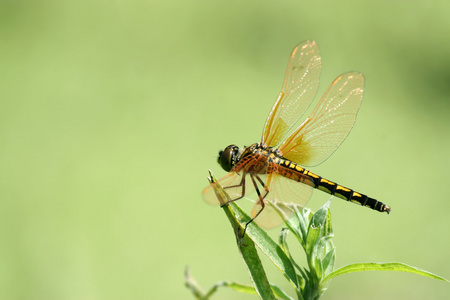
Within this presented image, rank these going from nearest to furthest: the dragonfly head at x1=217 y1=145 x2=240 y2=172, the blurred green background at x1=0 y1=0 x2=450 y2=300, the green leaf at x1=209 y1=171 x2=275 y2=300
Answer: the green leaf at x1=209 y1=171 x2=275 y2=300, the dragonfly head at x1=217 y1=145 x2=240 y2=172, the blurred green background at x1=0 y1=0 x2=450 y2=300

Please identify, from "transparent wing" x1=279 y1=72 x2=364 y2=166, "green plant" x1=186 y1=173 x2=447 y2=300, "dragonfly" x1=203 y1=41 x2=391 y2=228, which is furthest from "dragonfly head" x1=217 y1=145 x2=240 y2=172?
→ "green plant" x1=186 y1=173 x2=447 y2=300

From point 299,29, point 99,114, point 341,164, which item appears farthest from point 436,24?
point 99,114

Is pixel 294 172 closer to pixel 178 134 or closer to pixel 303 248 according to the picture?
pixel 303 248

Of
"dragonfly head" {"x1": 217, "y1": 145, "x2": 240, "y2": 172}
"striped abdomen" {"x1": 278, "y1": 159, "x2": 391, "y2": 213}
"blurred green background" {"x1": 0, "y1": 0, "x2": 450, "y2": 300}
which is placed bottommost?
"striped abdomen" {"x1": 278, "y1": 159, "x2": 391, "y2": 213}

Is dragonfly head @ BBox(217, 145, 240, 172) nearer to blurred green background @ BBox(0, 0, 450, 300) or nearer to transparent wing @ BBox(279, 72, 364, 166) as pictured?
transparent wing @ BBox(279, 72, 364, 166)

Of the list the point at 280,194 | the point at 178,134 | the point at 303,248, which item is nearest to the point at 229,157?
the point at 280,194

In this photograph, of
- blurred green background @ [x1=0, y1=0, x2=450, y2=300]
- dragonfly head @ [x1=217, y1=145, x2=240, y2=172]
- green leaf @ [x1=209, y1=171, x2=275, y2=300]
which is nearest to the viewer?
green leaf @ [x1=209, y1=171, x2=275, y2=300]

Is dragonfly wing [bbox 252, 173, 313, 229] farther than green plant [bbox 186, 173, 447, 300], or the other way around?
dragonfly wing [bbox 252, 173, 313, 229]
